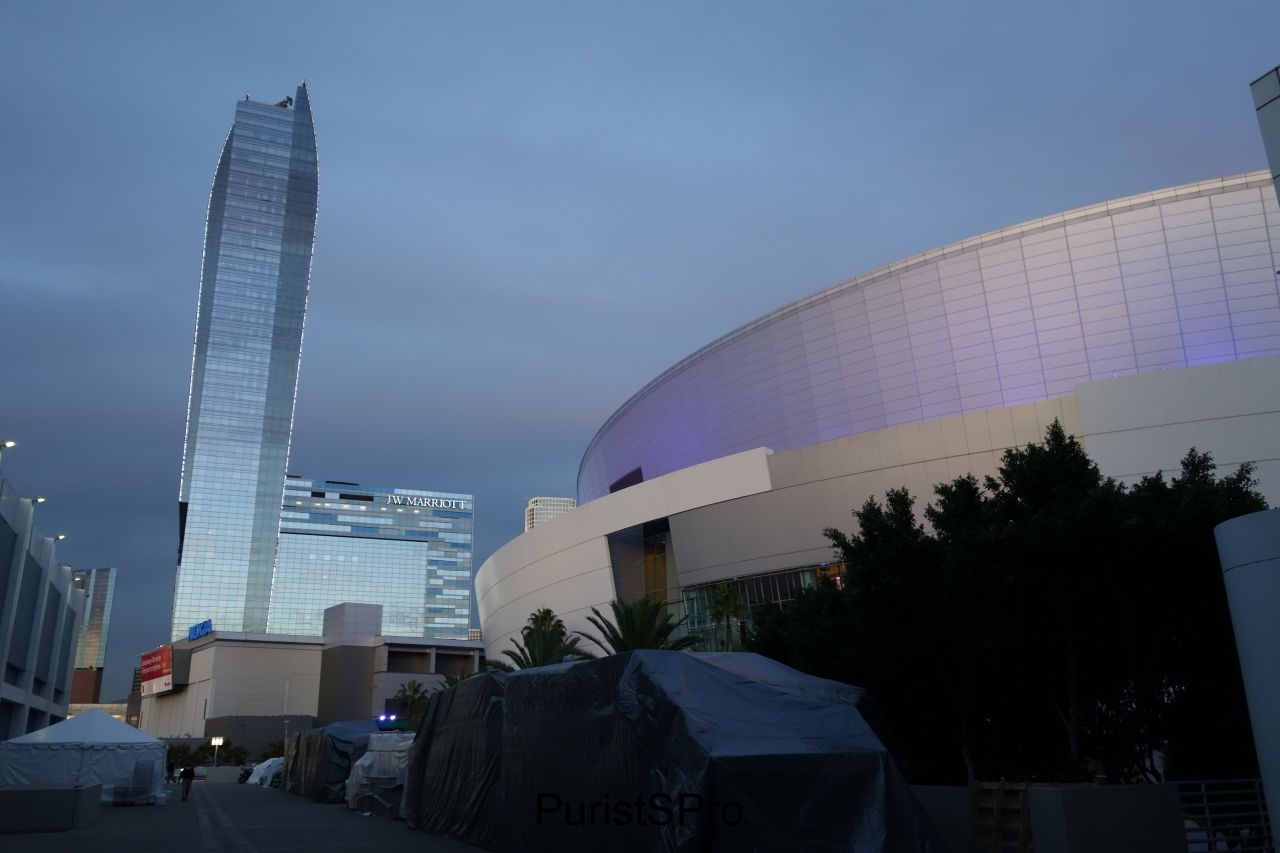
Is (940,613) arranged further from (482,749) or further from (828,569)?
(828,569)

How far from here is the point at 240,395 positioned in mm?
154000

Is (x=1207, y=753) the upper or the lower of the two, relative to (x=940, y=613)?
lower

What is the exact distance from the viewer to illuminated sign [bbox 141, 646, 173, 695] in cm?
10480

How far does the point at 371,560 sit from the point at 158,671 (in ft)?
260

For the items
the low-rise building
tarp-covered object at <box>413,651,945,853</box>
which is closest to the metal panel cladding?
tarp-covered object at <box>413,651,945,853</box>

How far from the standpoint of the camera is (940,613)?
16.8m

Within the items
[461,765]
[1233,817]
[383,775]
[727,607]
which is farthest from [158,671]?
[1233,817]

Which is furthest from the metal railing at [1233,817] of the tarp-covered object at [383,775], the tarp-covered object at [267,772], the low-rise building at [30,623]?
the tarp-covered object at [267,772]

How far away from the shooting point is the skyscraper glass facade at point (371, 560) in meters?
180

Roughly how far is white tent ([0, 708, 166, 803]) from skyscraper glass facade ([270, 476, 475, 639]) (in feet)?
490

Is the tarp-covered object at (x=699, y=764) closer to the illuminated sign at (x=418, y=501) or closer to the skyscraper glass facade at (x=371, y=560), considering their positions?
the skyscraper glass facade at (x=371, y=560)

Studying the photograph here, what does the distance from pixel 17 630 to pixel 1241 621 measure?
50.0 metres

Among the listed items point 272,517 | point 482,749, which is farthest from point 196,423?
point 482,749

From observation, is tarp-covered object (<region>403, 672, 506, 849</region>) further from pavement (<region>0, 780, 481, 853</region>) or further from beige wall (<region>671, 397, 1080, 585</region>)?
beige wall (<region>671, 397, 1080, 585</region>)
